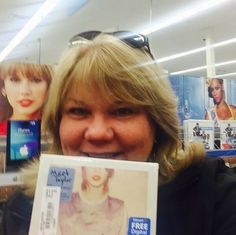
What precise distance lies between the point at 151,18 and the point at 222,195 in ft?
13.7

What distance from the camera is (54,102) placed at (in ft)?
2.22

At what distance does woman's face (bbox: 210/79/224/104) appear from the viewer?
8.09 feet

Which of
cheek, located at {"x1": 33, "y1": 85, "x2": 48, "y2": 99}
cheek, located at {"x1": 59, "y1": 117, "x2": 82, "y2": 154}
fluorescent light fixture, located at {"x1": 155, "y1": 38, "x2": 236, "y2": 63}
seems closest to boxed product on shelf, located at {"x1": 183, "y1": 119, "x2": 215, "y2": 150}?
cheek, located at {"x1": 33, "y1": 85, "x2": 48, "y2": 99}

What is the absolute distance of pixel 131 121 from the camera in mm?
632

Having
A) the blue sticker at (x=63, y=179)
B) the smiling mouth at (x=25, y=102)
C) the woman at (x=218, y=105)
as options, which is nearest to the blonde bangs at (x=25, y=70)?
the smiling mouth at (x=25, y=102)

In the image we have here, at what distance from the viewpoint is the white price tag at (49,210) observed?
1.58 ft

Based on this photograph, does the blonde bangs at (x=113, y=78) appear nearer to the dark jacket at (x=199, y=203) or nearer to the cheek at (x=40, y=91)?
the dark jacket at (x=199, y=203)

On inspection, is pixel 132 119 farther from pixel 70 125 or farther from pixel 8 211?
pixel 8 211

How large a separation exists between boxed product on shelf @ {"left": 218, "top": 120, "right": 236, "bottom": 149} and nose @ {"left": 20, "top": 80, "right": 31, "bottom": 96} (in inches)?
58.9

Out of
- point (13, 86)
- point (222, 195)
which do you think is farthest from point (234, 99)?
point (222, 195)

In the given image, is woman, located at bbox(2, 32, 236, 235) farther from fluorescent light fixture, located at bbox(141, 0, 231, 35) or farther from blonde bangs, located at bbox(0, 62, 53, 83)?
fluorescent light fixture, located at bbox(141, 0, 231, 35)

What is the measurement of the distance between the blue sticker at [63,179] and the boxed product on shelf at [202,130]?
66.1 inches

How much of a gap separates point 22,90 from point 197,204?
1081 millimetres

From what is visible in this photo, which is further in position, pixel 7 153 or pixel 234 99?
pixel 234 99
